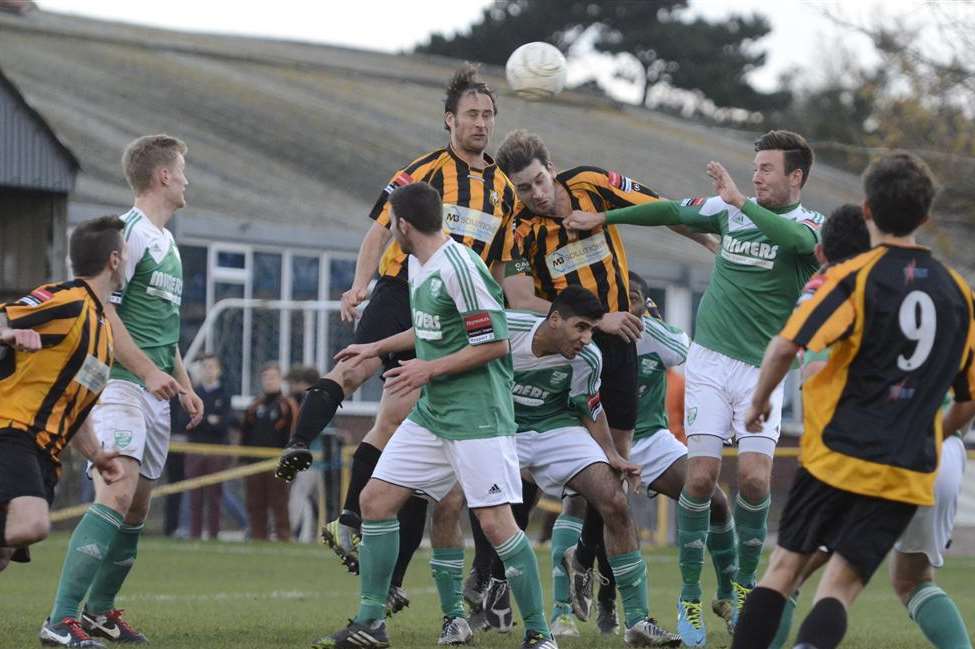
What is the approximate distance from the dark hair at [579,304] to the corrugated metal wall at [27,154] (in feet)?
43.1

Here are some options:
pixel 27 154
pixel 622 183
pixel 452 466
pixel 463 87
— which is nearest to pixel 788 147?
pixel 622 183

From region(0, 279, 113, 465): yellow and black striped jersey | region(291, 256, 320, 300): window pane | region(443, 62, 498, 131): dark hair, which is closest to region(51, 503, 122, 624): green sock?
region(0, 279, 113, 465): yellow and black striped jersey

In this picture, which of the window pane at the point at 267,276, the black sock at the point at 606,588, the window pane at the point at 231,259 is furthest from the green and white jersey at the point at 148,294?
the window pane at the point at 267,276

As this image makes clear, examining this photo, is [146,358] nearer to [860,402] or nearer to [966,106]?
[860,402]

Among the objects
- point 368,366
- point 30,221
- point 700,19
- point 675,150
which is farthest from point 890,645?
point 700,19

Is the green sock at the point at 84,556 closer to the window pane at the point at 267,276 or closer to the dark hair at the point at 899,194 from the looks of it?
the dark hair at the point at 899,194

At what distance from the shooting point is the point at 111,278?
761 cm

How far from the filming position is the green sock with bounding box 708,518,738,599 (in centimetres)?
923

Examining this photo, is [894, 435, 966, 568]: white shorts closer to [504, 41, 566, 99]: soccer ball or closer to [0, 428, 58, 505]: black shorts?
[0, 428, 58, 505]: black shorts

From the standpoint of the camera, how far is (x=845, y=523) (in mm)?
5941

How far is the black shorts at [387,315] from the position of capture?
346 inches

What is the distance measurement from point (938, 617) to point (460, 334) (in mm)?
2371

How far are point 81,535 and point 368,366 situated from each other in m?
1.80

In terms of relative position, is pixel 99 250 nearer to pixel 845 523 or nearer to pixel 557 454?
pixel 557 454
